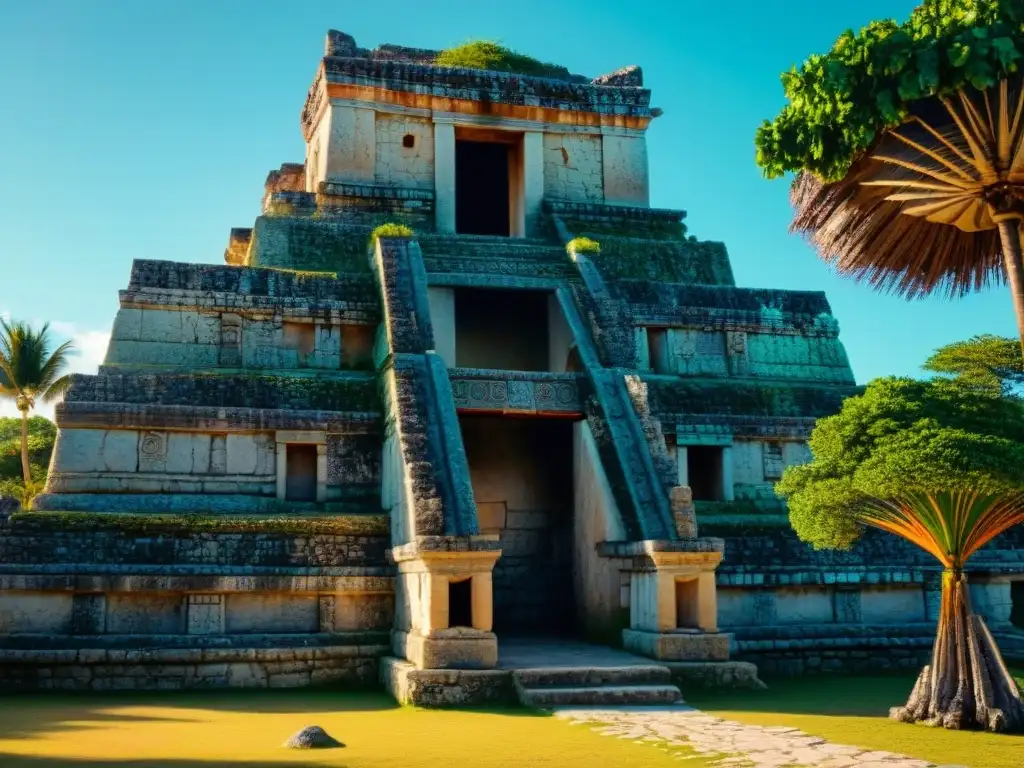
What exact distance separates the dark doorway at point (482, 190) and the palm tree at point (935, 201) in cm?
1414

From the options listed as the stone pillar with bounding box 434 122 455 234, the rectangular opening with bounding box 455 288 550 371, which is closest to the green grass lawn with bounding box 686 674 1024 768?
the rectangular opening with bounding box 455 288 550 371

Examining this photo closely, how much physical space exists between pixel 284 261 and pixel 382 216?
2.36m

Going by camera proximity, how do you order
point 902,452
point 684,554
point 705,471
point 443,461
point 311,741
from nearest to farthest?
1. point 311,741
2. point 902,452
3. point 684,554
4. point 443,461
5. point 705,471

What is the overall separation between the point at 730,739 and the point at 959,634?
6.83 ft

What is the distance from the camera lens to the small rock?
26.6 ft

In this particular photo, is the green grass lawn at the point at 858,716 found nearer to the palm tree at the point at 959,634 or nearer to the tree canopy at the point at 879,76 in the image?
the palm tree at the point at 959,634

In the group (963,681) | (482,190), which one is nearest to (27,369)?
(482,190)

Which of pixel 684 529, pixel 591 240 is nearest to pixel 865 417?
pixel 684 529

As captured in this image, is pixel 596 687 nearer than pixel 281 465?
Yes

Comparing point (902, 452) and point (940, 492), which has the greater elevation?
point (902, 452)

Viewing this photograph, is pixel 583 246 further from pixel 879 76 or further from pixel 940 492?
pixel 940 492

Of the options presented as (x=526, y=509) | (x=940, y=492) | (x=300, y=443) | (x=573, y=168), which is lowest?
(x=526, y=509)

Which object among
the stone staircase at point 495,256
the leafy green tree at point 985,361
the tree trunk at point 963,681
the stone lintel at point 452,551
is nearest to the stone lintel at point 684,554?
the stone lintel at point 452,551

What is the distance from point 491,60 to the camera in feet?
69.7
